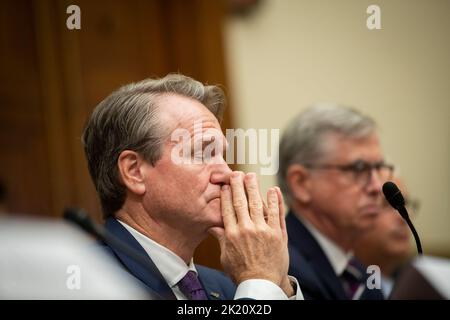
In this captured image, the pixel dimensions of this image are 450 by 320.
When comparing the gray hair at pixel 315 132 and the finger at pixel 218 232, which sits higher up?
the gray hair at pixel 315 132

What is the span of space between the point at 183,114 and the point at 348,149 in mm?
1056

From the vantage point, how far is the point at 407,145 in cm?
370

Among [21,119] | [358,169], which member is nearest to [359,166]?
[358,169]

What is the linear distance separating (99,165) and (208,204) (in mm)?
283

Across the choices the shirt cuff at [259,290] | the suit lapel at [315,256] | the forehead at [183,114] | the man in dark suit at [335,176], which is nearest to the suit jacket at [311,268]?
the suit lapel at [315,256]

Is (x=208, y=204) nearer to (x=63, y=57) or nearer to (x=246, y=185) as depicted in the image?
(x=246, y=185)

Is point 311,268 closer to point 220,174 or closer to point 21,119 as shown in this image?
point 220,174

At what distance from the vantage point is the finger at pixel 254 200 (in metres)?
1.77

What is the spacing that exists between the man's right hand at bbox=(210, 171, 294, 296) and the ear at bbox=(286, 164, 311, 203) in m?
0.83

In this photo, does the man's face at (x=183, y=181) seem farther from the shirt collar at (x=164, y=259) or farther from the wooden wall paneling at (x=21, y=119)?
the wooden wall paneling at (x=21, y=119)

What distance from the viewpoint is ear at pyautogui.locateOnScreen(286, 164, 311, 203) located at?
264 centimetres

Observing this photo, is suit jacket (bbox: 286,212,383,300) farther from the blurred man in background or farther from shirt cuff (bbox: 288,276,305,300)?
the blurred man in background

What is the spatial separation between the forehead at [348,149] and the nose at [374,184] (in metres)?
0.05
